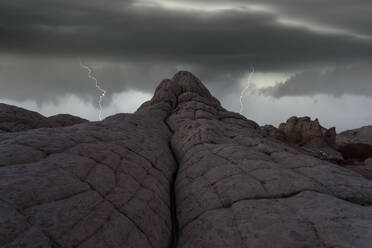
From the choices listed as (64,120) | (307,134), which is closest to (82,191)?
(64,120)

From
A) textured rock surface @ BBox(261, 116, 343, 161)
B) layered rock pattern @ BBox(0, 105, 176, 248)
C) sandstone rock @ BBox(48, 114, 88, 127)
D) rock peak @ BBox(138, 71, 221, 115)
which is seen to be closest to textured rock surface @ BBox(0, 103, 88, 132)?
sandstone rock @ BBox(48, 114, 88, 127)

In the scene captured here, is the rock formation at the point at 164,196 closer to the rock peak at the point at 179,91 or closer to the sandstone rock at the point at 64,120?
the sandstone rock at the point at 64,120

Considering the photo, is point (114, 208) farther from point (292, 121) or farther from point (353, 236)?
point (292, 121)

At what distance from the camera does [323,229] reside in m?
9.47

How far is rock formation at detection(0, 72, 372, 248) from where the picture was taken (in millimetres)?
9023

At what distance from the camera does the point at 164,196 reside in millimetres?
13812

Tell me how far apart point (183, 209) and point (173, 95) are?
779 inches

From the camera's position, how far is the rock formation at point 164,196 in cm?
902

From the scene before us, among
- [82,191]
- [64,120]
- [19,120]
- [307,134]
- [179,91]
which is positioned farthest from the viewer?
[307,134]

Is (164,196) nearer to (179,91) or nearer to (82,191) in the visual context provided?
(82,191)

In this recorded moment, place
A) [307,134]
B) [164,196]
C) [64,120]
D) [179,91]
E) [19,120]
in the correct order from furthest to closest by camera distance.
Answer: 1. [307,134]
2. [179,91]
3. [64,120]
4. [19,120]
5. [164,196]

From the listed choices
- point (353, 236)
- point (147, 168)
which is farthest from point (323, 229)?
point (147, 168)

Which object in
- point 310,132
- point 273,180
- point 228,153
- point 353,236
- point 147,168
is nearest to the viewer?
point 353,236

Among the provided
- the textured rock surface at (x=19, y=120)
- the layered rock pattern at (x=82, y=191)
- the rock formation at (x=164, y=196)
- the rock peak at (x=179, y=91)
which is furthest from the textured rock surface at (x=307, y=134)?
the layered rock pattern at (x=82, y=191)
